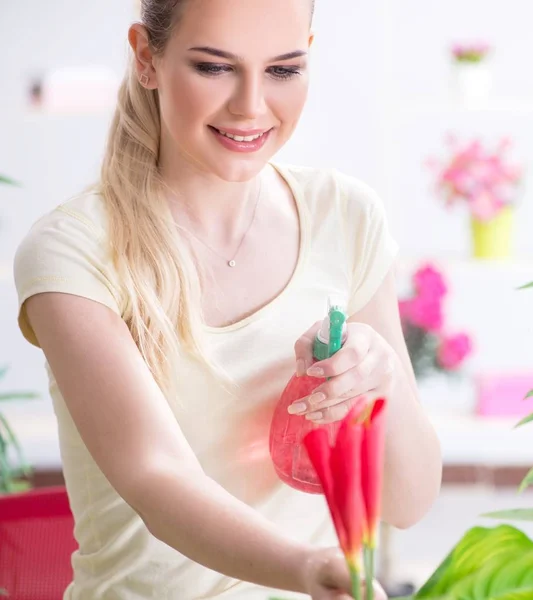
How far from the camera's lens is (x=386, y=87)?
3688 millimetres

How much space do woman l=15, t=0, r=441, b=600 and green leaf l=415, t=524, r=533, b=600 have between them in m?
0.27

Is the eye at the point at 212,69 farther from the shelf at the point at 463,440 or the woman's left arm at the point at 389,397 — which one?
the shelf at the point at 463,440

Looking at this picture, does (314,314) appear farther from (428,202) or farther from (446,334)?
(428,202)

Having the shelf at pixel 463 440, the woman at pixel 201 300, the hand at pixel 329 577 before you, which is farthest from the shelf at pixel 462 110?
the hand at pixel 329 577

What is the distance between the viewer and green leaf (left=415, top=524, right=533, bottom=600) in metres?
0.69

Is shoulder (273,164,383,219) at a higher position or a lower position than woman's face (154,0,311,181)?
lower

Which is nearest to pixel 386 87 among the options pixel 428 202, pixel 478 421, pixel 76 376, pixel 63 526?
pixel 428 202

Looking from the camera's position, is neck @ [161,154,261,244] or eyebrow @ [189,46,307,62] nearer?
eyebrow @ [189,46,307,62]

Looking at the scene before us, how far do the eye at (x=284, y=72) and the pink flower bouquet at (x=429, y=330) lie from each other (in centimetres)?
210

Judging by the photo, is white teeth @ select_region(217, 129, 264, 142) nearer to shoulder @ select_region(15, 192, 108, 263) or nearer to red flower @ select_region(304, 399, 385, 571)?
shoulder @ select_region(15, 192, 108, 263)

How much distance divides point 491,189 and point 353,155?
523 millimetres

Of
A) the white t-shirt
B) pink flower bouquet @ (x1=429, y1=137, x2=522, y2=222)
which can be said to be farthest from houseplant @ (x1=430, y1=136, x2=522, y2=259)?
the white t-shirt

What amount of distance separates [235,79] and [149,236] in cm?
23

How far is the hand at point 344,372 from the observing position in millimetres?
991
